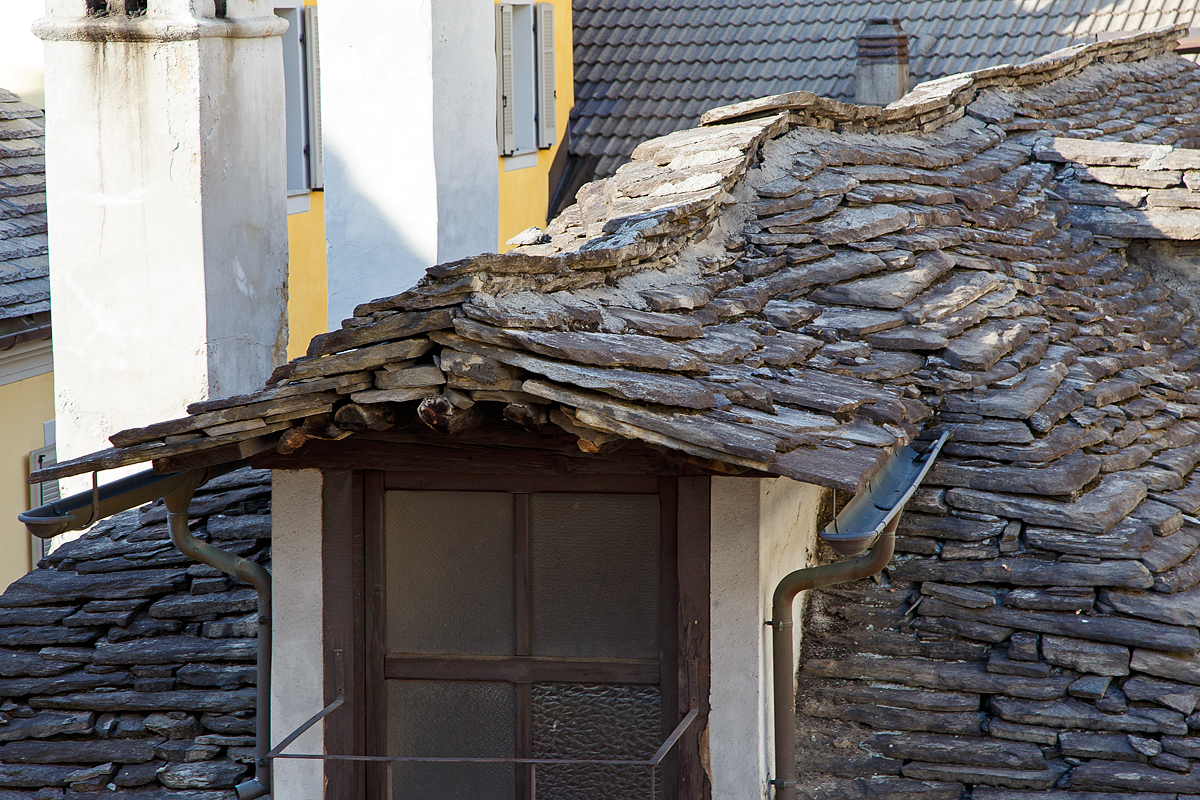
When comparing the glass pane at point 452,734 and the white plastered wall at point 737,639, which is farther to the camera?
the glass pane at point 452,734

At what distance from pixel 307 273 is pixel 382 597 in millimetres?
7020

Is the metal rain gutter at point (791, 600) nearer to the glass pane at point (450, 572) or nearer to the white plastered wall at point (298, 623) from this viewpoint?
the glass pane at point (450, 572)

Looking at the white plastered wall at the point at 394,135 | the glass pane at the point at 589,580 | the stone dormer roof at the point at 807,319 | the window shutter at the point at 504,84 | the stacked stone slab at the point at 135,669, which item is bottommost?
the stacked stone slab at the point at 135,669

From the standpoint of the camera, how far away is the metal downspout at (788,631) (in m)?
3.29

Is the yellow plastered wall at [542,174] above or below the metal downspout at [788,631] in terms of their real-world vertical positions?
above

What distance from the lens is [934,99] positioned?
260 inches

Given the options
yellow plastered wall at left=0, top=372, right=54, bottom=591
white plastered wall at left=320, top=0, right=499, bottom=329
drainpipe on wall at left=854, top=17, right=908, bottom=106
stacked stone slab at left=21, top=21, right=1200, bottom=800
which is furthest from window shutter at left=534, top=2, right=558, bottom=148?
stacked stone slab at left=21, top=21, right=1200, bottom=800

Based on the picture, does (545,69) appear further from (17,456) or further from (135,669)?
(135,669)

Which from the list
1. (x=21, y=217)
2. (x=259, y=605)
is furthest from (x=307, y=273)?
(x=259, y=605)

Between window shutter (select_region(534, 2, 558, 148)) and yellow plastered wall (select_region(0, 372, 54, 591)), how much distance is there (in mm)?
7267

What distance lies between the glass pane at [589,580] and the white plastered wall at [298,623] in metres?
0.60

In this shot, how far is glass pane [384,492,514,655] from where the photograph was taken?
3.37 meters

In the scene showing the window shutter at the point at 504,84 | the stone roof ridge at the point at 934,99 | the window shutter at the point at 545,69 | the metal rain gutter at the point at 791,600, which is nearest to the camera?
the metal rain gutter at the point at 791,600

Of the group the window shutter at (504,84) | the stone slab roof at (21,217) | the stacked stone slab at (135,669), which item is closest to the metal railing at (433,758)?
the stacked stone slab at (135,669)
